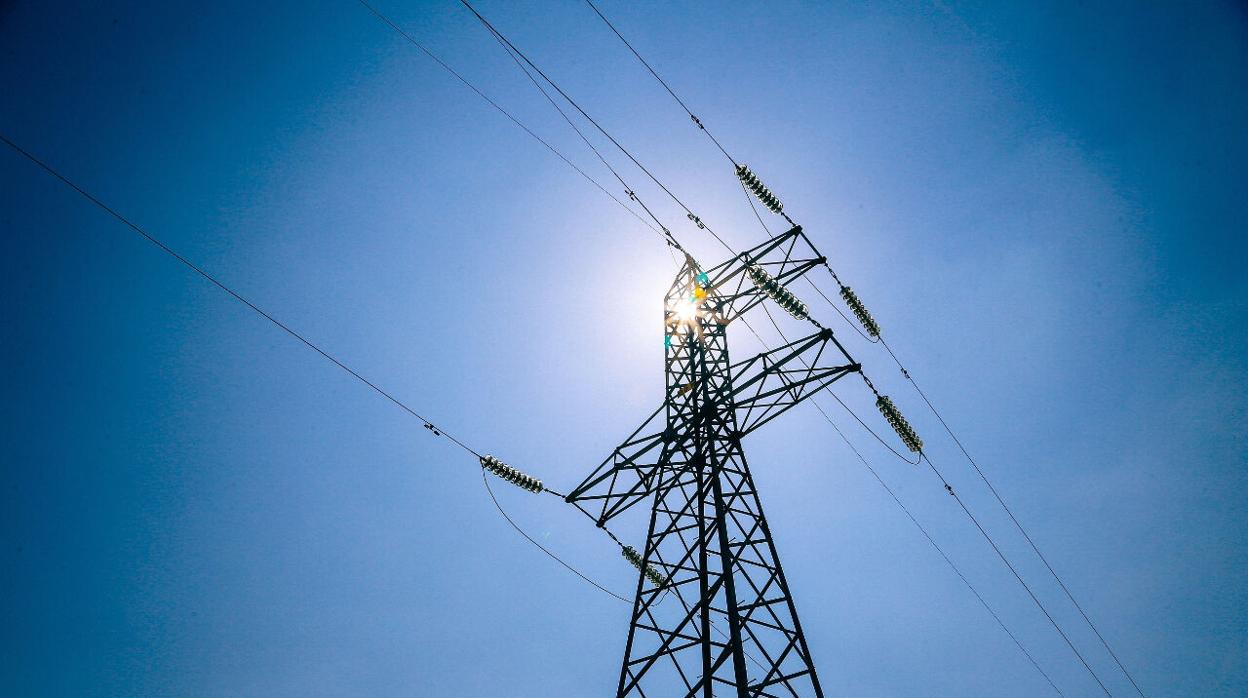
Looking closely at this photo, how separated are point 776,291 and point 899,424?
4712mm

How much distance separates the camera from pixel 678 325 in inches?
501

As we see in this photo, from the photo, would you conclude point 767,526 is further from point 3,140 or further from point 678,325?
point 3,140

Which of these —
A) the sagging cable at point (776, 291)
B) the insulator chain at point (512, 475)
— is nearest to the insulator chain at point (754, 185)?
the sagging cable at point (776, 291)

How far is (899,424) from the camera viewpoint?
12.0m

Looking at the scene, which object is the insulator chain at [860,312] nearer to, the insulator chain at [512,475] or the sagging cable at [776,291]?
the sagging cable at [776,291]

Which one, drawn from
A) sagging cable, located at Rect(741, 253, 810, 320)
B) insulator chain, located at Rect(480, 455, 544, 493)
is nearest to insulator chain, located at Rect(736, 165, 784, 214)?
sagging cable, located at Rect(741, 253, 810, 320)

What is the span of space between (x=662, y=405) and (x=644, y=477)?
1795 millimetres

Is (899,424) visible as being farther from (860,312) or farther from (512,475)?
(512,475)

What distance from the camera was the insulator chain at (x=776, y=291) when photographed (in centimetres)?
1114

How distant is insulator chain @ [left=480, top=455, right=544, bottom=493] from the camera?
11.5 metres

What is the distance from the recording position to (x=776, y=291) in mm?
11164

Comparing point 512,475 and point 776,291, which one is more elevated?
point 776,291

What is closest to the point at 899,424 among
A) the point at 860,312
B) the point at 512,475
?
the point at 860,312

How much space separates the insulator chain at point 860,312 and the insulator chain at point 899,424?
3.06 m
